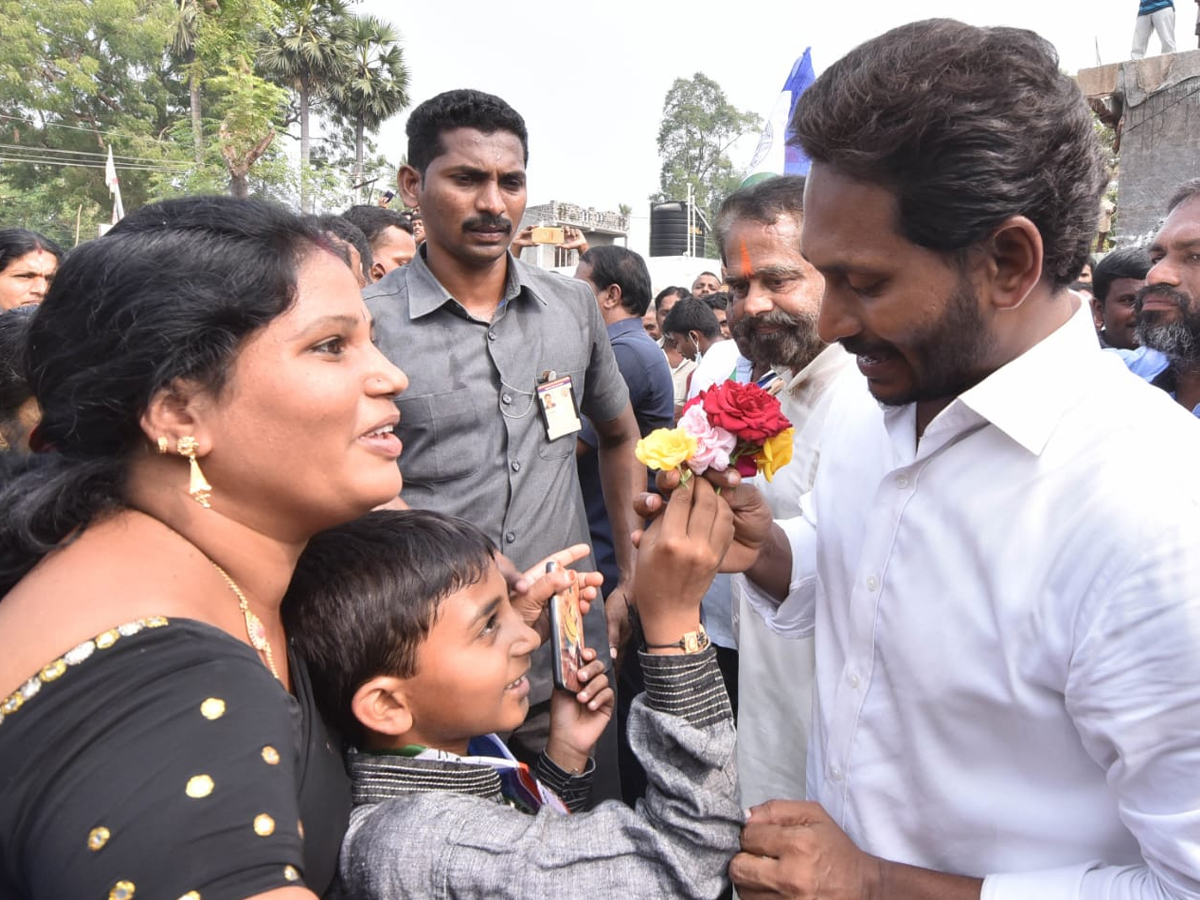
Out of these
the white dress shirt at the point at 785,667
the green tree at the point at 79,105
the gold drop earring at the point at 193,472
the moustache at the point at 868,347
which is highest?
the green tree at the point at 79,105

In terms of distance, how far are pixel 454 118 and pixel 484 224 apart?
50cm

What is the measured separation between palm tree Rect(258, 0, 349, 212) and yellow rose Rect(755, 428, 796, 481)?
35.4 metres

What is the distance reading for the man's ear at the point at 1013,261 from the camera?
1.31 m

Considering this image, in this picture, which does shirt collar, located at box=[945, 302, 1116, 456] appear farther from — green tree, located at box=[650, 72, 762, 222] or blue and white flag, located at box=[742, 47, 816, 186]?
green tree, located at box=[650, 72, 762, 222]

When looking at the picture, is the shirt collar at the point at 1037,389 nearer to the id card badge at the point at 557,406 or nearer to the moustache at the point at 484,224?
the id card badge at the point at 557,406

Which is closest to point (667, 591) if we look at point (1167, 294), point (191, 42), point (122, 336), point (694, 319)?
point (122, 336)

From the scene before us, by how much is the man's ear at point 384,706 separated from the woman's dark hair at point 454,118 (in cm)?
223

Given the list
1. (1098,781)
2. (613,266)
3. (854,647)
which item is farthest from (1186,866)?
(613,266)

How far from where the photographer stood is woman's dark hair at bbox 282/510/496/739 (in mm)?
1544

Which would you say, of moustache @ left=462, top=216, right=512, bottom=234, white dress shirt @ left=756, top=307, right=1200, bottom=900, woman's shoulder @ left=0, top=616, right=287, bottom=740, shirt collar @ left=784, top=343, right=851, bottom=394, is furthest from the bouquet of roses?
moustache @ left=462, top=216, right=512, bottom=234

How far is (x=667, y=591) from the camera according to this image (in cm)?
155

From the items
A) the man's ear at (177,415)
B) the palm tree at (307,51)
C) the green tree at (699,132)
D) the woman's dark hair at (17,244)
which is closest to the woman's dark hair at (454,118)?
the man's ear at (177,415)

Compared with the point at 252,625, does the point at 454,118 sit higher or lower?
higher

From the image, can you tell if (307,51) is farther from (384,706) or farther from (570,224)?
(384,706)
